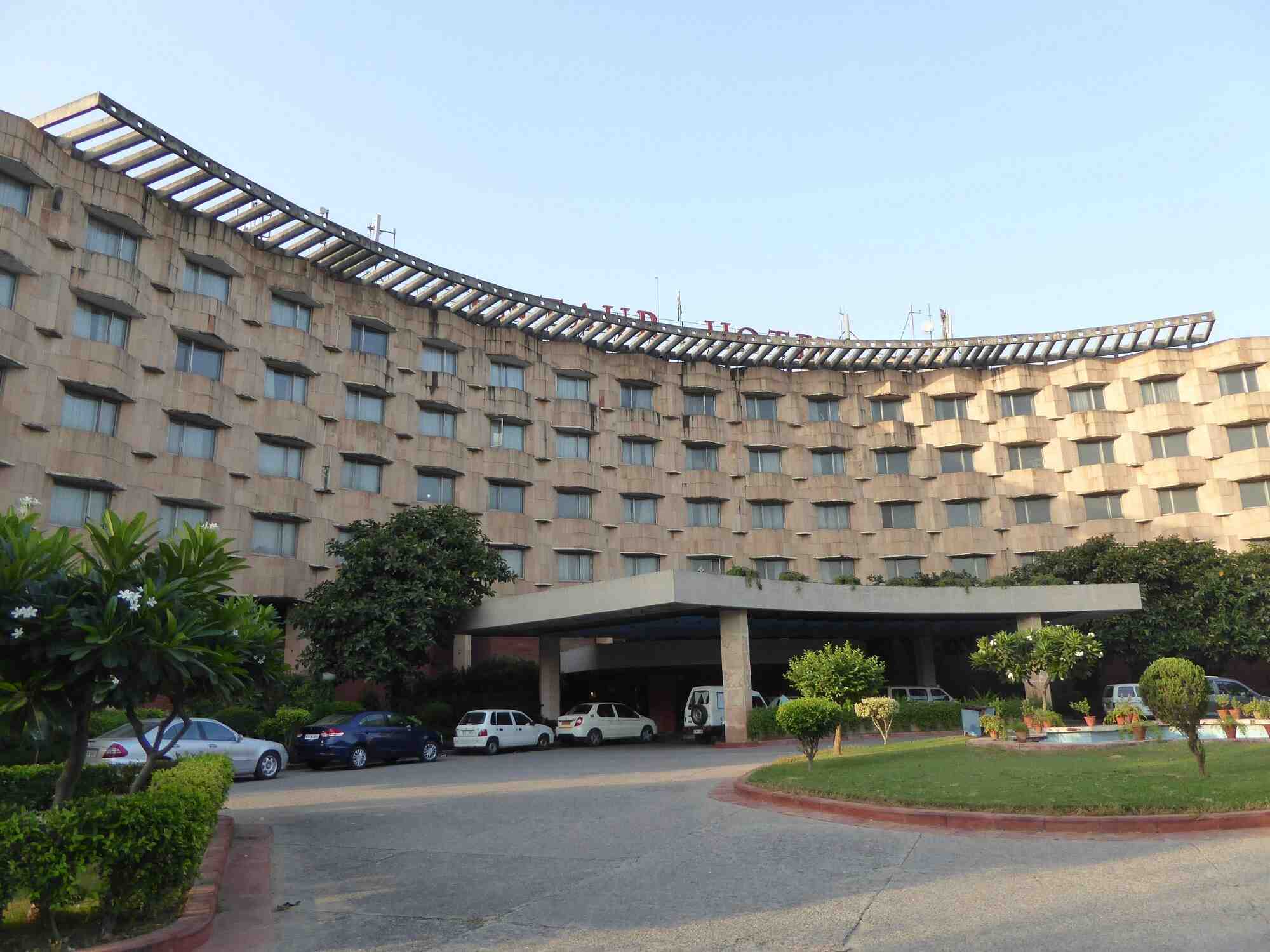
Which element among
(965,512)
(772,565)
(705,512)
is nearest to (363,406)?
(705,512)

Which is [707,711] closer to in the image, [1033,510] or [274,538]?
[274,538]

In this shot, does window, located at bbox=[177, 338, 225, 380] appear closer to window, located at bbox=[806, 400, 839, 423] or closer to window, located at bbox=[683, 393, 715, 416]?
window, located at bbox=[683, 393, 715, 416]

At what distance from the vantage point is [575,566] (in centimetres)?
4659

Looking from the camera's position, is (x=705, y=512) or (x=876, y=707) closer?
(x=876, y=707)

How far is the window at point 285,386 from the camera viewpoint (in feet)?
129

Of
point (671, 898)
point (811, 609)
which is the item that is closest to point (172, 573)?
point (671, 898)

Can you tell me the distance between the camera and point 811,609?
32.7m

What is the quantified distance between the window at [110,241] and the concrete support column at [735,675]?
25566mm

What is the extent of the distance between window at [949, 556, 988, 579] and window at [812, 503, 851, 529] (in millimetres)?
6080

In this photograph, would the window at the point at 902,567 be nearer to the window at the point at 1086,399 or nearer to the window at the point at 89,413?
the window at the point at 1086,399

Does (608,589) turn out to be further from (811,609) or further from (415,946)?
(415,946)

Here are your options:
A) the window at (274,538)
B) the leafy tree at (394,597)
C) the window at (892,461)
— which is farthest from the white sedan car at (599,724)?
the window at (892,461)

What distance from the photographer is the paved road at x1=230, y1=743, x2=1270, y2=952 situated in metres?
7.05

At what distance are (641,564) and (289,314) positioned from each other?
2077 centimetres
